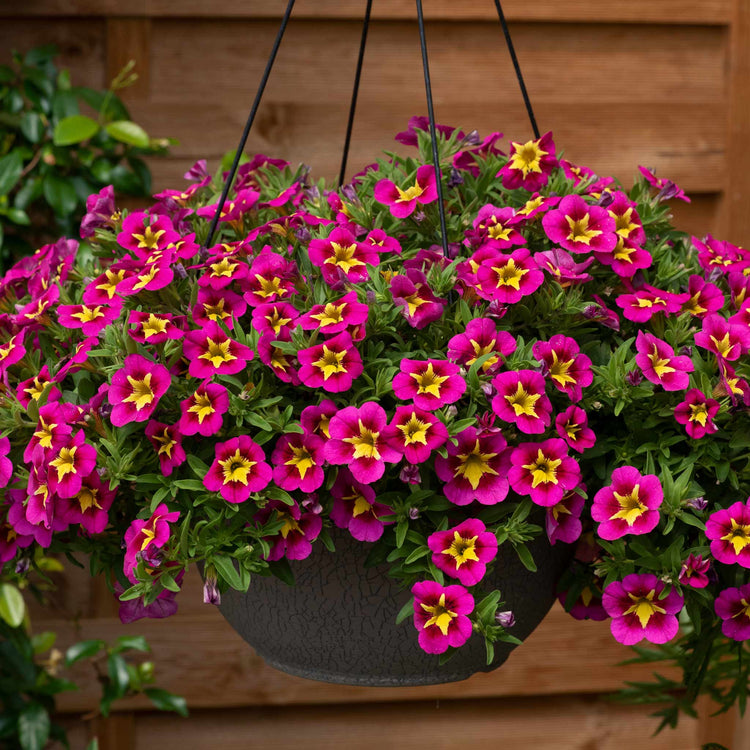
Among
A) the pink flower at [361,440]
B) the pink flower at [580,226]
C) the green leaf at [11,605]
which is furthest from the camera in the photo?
the green leaf at [11,605]

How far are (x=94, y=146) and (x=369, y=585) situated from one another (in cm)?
116

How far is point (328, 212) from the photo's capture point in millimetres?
773

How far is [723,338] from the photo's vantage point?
2.18 ft

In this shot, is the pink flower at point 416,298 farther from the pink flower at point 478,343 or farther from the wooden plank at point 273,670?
the wooden plank at point 273,670

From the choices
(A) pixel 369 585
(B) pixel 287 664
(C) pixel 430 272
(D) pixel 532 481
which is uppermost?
(C) pixel 430 272

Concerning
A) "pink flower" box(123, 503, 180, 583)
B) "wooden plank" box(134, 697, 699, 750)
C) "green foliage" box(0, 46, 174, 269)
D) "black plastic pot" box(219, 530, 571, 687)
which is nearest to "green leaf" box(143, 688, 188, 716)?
"wooden plank" box(134, 697, 699, 750)

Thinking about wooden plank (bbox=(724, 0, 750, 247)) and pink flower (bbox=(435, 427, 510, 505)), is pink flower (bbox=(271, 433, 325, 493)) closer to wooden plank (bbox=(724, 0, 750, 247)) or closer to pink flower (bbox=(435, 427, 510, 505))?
pink flower (bbox=(435, 427, 510, 505))

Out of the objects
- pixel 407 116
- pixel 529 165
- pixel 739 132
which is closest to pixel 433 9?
pixel 407 116

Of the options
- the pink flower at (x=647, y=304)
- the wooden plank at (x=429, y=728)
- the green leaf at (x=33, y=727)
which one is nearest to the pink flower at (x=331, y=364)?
the pink flower at (x=647, y=304)

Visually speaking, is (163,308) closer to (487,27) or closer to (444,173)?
(444,173)

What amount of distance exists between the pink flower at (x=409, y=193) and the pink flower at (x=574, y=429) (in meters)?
0.21

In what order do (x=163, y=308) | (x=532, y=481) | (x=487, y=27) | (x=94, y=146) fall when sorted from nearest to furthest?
(x=532, y=481) < (x=163, y=308) < (x=94, y=146) < (x=487, y=27)

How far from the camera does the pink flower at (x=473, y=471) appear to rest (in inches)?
23.5

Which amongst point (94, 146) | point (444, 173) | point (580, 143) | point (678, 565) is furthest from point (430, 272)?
point (580, 143)
